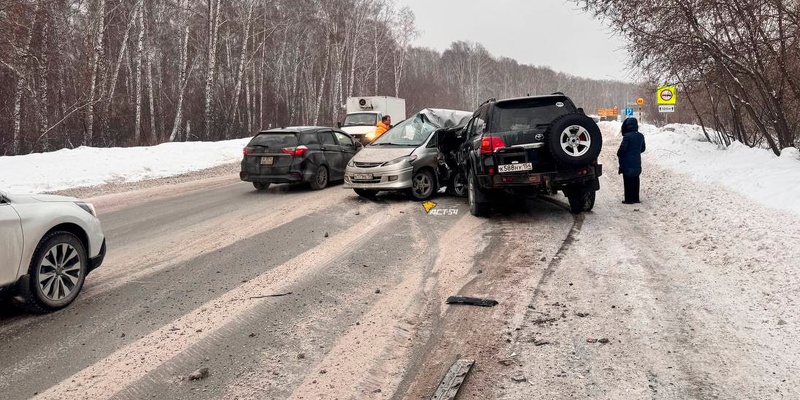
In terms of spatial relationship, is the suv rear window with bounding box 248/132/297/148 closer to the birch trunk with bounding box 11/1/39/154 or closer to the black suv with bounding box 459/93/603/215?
the black suv with bounding box 459/93/603/215

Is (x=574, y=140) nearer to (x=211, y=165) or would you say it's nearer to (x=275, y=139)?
(x=275, y=139)

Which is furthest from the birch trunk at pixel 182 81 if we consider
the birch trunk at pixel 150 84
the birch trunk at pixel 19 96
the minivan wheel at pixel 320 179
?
the minivan wheel at pixel 320 179

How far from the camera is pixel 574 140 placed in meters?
7.59

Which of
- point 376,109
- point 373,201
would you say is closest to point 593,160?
point 373,201

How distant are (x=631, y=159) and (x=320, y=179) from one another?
6.88 m

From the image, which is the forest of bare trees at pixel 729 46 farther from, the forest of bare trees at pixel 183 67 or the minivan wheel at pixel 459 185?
the forest of bare trees at pixel 183 67

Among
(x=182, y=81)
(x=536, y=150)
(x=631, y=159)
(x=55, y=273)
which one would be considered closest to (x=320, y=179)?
(x=536, y=150)

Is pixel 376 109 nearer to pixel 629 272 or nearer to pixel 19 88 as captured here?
pixel 19 88

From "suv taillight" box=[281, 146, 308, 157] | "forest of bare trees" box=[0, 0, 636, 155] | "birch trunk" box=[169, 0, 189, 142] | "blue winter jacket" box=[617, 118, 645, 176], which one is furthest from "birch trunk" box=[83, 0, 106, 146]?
"blue winter jacket" box=[617, 118, 645, 176]

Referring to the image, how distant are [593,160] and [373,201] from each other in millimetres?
4475

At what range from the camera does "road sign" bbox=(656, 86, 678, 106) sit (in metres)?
15.2

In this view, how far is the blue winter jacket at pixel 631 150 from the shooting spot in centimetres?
906

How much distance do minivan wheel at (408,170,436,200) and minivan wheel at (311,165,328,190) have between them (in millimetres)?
2849

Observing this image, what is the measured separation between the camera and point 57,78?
→ 81.0 feet
